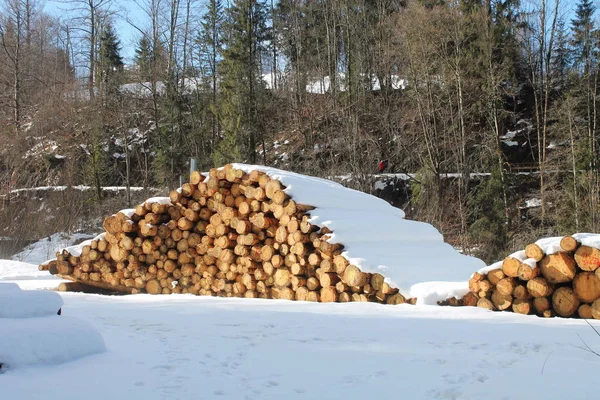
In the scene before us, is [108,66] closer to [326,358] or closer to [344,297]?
[344,297]

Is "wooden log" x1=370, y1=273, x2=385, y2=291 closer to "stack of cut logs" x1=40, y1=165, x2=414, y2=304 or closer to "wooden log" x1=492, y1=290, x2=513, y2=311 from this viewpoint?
"stack of cut logs" x1=40, y1=165, x2=414, y2=304

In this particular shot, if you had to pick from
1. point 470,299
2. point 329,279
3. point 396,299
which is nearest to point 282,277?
point 329,279

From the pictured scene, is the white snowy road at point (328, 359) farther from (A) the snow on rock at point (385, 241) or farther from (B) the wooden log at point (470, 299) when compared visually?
(A) the snow on rock at point (385, 241)

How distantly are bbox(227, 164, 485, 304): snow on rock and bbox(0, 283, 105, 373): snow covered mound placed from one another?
3444mm

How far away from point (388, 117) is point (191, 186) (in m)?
16.7

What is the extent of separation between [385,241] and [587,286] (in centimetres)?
269

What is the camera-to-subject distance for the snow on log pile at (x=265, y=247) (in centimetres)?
652

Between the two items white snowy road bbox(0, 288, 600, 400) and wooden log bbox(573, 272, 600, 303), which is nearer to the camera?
white snowy road bbox(0, 288, 600, 400)

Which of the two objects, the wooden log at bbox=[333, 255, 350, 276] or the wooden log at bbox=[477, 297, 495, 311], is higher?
the wooden log at bbox=[333, 255, 350, 276]

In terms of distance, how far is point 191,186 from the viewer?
831 cm

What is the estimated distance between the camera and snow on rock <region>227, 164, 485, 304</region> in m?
6.10

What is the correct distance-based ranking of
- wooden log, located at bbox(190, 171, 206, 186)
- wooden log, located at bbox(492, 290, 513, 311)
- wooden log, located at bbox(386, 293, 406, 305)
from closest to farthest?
1. wooden log, located at bbox(492, 290, 513, 311)
2. wooden log, located at bbox(386, 293, 406, 305)
3. wooden log, located at bbox(190, 171, 206, 186)

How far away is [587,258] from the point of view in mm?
4891

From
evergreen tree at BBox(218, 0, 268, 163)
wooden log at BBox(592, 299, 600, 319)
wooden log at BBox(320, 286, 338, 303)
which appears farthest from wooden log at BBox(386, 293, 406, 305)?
evergreen tree at BBox(218, 0, 268, 163)
